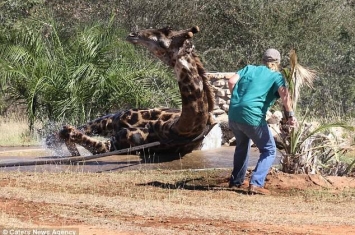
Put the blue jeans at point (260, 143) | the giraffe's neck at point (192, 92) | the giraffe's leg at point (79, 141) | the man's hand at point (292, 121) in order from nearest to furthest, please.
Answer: the blue jeans at point (260, 143), the man's hand at point (292, 121), the giraffe's neck at point (192, 92), the giraffe's leg at point (79, 141)

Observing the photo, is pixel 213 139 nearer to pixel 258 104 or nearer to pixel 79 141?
pixel 79 141

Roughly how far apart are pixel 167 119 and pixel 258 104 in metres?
3.44

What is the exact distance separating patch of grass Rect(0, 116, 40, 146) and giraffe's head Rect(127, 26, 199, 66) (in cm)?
614

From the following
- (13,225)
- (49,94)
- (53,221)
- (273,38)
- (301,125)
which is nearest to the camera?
(13,225)

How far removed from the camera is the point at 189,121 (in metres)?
12.9

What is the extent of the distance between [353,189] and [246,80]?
1.97m

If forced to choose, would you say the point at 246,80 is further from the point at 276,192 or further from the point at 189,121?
the point at 189,121

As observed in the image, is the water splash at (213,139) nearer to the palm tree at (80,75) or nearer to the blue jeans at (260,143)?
the blue jeans at (260,143)

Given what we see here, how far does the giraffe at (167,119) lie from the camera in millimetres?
12570

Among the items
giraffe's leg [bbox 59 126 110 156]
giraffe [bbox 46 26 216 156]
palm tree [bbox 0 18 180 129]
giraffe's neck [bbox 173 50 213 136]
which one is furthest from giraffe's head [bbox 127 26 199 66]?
palm tree [bbox 0 18 180 129]

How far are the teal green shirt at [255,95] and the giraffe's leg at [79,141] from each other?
12.2ft

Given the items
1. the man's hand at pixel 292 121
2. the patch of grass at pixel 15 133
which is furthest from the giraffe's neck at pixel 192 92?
the patch of grass at pixel 15 133

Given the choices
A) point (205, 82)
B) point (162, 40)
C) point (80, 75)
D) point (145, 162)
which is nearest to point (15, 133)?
point (80, 75)

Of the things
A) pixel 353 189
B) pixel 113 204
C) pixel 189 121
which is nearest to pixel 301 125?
pixel 353 189
